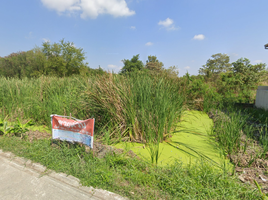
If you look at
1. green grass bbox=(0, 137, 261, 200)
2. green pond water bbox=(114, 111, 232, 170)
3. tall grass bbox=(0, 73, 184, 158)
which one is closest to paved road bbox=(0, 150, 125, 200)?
green grass bbox=(0, 137, 261, 200)

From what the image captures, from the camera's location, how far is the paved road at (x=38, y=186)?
75.6 inches

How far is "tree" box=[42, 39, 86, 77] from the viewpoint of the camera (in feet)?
74.5

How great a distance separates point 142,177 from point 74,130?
141 cm

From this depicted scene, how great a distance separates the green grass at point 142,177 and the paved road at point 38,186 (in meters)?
0.09

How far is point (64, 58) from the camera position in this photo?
931 inches

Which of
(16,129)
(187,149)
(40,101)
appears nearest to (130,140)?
(187,149)

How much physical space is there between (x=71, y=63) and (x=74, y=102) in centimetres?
2197

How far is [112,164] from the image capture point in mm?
2361

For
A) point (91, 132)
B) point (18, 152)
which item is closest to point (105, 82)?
point (91, 132)

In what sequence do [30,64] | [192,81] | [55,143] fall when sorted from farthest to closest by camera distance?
1. [30,64]
2. [192,81]
3. [55,143]

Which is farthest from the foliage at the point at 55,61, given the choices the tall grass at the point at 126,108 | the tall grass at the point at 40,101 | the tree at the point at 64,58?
the tall grass at the point at 126,108

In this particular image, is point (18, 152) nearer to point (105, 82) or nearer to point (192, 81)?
point (105, 82)

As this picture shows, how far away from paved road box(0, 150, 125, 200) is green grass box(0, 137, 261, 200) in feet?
0.31

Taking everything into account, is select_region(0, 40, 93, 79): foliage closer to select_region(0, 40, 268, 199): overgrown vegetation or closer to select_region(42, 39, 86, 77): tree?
select_region(42, 39, 86, 77): tree
